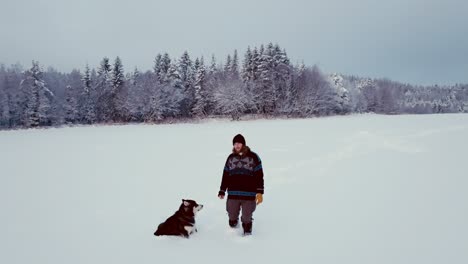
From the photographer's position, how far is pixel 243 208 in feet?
20.7

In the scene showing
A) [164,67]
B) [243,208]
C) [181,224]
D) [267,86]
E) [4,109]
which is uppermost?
[164,67]

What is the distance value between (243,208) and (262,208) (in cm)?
185

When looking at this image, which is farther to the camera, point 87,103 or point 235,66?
point 235,66

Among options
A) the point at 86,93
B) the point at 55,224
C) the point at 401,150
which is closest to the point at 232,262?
the point at 55,224

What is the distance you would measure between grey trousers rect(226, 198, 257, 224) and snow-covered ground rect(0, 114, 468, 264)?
358 mm

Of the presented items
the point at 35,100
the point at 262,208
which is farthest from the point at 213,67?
the point at 262,208

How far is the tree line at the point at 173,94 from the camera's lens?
55.7 m

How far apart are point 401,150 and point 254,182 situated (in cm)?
1128

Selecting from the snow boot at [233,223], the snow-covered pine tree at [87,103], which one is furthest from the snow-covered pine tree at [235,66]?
Result: the snow boot at [233,223]

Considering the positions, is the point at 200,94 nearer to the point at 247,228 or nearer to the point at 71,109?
the point at 71,109

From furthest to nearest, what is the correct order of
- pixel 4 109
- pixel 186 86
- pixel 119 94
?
1. pixel 186 86
2. pixel 119 94
3. pixel 4 109

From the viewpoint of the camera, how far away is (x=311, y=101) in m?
55.9

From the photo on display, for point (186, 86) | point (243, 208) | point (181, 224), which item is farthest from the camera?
point (186, 86)

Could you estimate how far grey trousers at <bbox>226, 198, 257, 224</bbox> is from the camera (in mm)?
6273
